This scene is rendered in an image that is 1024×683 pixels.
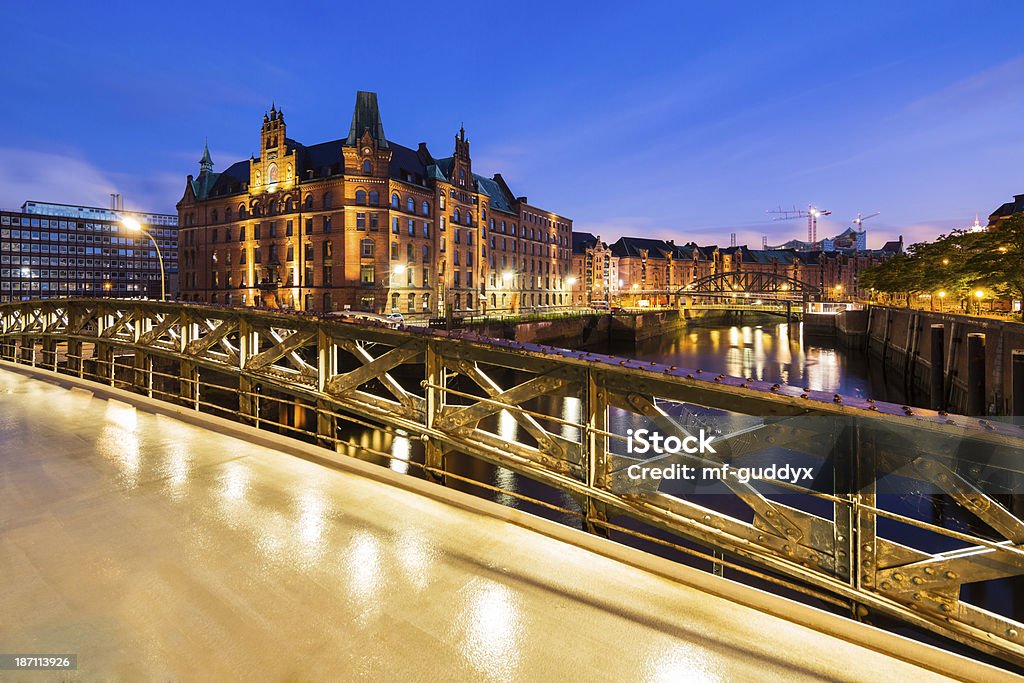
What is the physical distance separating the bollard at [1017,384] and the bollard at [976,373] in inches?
218

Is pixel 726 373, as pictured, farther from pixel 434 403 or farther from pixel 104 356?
pixel 104 356

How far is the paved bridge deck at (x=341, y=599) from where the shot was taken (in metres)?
3.36

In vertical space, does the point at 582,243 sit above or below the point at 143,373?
above

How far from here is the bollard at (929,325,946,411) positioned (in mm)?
33062

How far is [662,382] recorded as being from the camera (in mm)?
4746

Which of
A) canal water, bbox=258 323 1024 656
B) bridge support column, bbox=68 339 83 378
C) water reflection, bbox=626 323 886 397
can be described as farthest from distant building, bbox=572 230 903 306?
bridge support column, bbox=68 339 83 378

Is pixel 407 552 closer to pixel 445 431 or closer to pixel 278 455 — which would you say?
pixel 445 431

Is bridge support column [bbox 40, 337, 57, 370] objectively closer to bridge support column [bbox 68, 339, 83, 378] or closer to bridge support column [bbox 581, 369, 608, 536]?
bridge support column [bbox 68, 339, 83, 378]

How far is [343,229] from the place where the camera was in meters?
63.8

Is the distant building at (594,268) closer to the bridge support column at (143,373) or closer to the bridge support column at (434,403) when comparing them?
the bridge support column at (143,373)

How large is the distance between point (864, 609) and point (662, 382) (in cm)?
215

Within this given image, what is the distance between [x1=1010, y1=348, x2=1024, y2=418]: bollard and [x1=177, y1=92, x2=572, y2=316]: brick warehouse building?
42548 mm

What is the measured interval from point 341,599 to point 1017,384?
1072 inches

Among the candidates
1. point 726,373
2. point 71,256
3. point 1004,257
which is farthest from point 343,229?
point 71,256
